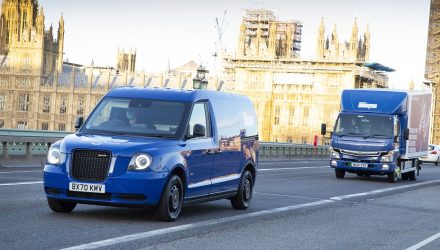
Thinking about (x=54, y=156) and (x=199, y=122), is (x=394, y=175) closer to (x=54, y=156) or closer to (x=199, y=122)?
(x=199, y=122)

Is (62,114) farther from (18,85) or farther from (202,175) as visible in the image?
(202,175)

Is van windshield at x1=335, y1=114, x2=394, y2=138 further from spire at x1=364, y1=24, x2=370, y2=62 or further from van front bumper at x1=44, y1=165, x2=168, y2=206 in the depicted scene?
spire at x1=364, y1=24, x2=370, y2=62

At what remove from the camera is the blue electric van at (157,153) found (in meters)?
10.8

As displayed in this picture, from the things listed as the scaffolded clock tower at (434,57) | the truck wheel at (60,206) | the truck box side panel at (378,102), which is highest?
the scaffolded clock tower at (434,57)

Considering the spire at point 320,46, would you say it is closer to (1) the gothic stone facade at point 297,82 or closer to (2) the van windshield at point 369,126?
(1) the gothic stone facade at point 297,82

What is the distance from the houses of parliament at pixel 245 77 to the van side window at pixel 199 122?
10970 centimetres

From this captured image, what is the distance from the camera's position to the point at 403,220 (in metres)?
14.2

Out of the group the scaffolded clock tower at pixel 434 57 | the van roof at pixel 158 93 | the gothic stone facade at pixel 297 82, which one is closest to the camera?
the van roof at pixel 158 93

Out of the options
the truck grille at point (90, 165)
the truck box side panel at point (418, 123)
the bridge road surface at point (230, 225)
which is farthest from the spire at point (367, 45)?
the truck grille at point (90, 165)

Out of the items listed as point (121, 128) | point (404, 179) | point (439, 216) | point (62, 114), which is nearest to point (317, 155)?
point (404, 179)

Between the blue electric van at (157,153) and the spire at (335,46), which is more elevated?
the spire at (335,46)

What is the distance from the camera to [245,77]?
137250mm

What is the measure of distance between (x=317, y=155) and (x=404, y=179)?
32193 millimetres

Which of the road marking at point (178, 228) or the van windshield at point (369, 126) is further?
the van windshield at point (369, 126)
